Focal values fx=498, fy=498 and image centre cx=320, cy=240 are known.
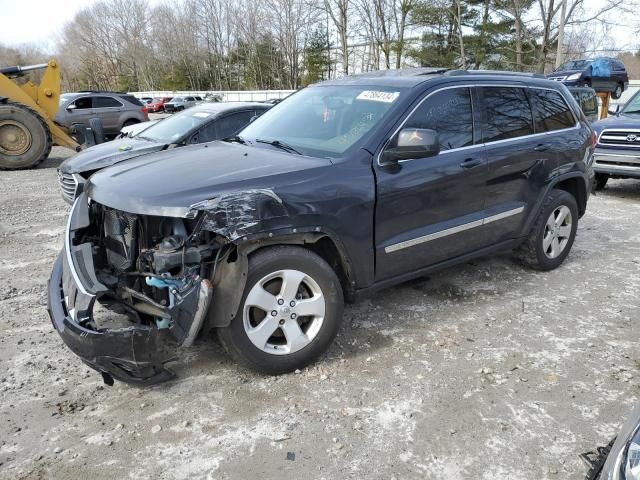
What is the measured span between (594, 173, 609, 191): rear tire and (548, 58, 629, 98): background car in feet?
38.1

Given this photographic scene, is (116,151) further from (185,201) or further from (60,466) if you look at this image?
(60,466)

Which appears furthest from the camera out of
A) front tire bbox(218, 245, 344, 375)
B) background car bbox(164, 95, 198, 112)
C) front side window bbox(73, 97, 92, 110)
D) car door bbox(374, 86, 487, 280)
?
background car bbox(164, 95, 198, 112)

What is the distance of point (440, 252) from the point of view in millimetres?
3854

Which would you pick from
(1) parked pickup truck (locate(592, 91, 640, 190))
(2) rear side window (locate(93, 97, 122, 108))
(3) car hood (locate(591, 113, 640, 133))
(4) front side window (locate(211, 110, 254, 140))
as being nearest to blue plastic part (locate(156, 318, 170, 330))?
(4) front side window (locate(211, 110, 254, 140))

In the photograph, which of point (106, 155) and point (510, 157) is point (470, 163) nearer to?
point (510, 157)

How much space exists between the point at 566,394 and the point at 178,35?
7093 cm

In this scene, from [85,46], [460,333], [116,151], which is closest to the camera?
[460,333]

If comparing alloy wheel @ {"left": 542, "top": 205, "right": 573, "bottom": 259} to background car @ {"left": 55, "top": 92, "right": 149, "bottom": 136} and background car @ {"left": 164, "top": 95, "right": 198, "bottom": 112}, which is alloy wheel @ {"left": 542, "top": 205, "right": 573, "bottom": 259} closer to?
background car @ {"left": 55, "top": 92, "right": 149, "bottom": 136}

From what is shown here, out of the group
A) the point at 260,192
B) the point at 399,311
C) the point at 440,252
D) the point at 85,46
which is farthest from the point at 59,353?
the point at 85,46

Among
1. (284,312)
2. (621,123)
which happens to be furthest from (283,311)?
(621,123)

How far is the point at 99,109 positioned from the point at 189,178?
14122 millimetres

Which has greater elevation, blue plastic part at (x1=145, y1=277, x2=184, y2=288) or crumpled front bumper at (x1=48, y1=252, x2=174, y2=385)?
blue plastic part at (x1=145, y1=277, x2=184, y2=288)

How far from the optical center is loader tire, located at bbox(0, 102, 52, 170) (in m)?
11.0

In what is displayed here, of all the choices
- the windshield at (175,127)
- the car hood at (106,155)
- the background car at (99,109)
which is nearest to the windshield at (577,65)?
the background car at (99,109)
